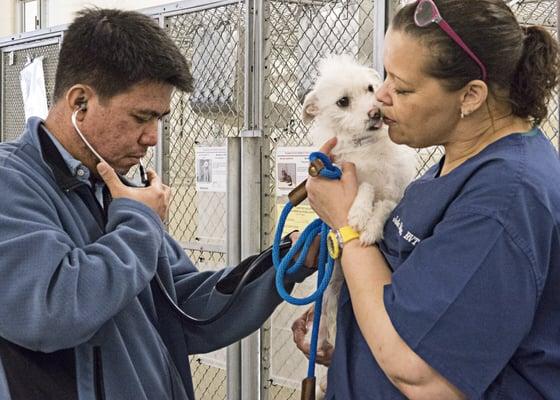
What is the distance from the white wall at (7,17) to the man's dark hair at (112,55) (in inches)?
187

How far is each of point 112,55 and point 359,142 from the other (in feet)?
1.70

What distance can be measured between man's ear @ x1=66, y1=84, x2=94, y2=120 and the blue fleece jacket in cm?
7

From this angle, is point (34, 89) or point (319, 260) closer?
point (319, 260)

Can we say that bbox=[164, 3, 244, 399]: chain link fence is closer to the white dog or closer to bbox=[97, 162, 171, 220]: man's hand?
the white dog

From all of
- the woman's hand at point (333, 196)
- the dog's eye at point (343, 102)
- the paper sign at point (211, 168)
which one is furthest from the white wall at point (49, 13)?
the woman's hand at point (333, 196)

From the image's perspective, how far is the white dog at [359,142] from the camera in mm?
1342

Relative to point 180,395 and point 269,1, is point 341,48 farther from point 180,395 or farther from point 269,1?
point 180,395

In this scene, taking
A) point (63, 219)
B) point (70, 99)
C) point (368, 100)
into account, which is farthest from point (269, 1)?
point (63, 219)

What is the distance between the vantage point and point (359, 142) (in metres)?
1.41

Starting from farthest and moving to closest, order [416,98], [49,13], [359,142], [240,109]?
[49,13], [240,109], [359,142], [416,98]

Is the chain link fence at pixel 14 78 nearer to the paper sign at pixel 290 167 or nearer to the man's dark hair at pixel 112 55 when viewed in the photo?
the paper sign at pixel 290 167

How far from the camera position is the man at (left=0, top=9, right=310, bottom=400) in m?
1.10

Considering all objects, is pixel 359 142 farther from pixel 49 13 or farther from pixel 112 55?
pixel 49 13

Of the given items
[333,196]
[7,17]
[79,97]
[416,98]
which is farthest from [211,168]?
[7,17]
